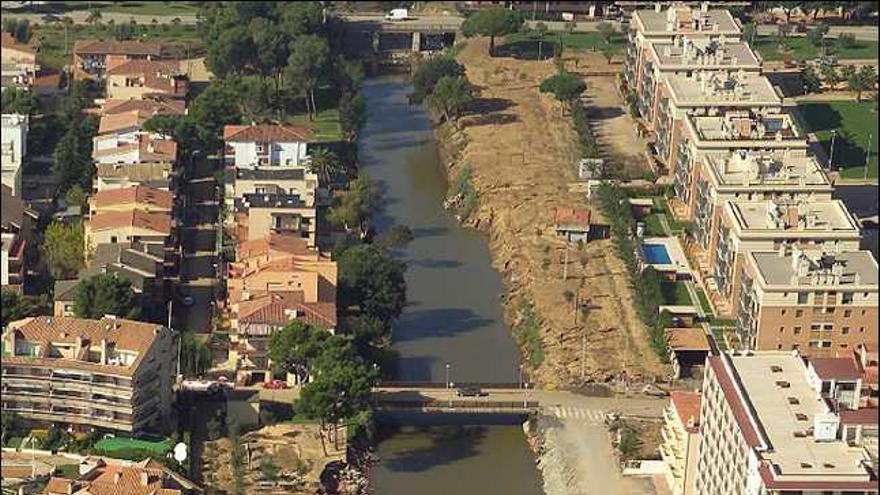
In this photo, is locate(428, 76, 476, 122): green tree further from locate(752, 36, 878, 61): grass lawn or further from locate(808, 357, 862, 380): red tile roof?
locate(808, 357, 862, 380): red tile roof

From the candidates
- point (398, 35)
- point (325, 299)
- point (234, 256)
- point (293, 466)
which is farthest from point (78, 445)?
point (398, 35)

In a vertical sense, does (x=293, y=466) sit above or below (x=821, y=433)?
below

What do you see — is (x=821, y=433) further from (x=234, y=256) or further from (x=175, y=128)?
(x=175, y=128)

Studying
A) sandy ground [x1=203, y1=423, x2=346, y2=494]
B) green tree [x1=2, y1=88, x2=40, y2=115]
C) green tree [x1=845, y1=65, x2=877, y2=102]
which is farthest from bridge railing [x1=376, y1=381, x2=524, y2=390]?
green tree [x1=845, y1=65, x2=877, y2=102]

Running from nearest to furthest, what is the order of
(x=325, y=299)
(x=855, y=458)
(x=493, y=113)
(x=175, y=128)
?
1. (x=855, y=458)
2. (x=325, y=299)
3. (x=175, y=128)
4. (x=493, y=113)

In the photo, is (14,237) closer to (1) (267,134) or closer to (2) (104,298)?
(2) (104,298)

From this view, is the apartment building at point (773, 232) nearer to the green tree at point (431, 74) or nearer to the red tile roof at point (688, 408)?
the red tile roof at point (688, 408)
